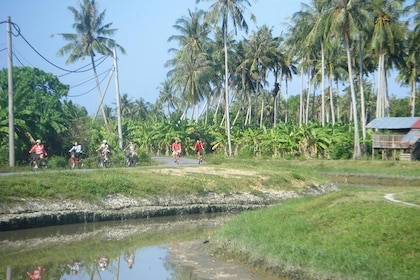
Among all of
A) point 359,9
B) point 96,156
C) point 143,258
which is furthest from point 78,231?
point 359,9

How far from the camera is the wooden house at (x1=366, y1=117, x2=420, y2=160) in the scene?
1660 inches

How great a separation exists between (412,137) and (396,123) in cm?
308

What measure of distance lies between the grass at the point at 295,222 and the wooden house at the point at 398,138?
1887cm

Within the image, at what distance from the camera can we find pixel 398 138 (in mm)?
43062

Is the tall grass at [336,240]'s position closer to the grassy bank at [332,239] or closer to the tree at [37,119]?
the grassy bank at [332,239]

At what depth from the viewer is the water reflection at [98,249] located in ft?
40.0

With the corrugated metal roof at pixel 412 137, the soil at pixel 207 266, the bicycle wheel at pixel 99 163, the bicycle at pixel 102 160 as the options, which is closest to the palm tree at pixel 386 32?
the corrugated metal roof at pixel 412 137

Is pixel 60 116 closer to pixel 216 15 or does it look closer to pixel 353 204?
pixel 216 15

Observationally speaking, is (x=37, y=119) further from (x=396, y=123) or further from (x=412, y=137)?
(x=396, y=123)

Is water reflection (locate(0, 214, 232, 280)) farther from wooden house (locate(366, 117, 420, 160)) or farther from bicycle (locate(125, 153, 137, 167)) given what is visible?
wooden house (locate(366, 117, 420, 160))

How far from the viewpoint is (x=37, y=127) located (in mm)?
30625

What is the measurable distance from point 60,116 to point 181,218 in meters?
14.7

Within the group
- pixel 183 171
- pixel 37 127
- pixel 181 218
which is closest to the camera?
pixel 181 218

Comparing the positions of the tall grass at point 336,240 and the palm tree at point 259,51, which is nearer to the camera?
the tall grass at point 336,240
